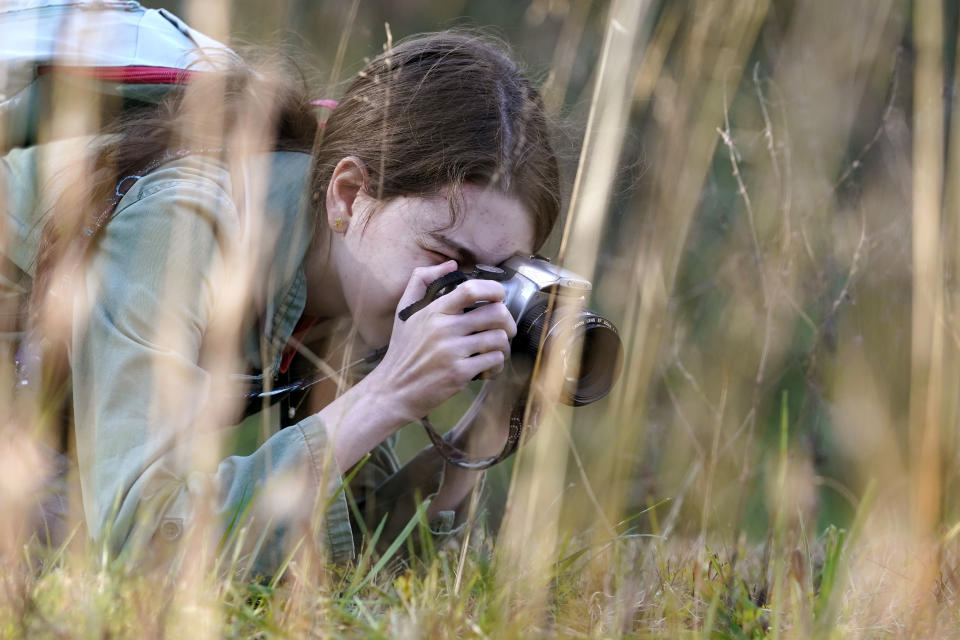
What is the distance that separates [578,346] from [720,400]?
0.31 meters

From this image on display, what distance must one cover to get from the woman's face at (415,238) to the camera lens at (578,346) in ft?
0.50

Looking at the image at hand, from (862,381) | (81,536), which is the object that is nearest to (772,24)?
(862,381)

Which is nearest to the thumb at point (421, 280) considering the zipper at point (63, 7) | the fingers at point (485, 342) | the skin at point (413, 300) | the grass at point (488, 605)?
the skin at point (413, 300)

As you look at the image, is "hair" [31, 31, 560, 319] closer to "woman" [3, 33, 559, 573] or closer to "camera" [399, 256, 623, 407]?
"woman" [3, 33, 559, 573]

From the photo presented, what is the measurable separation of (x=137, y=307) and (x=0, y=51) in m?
0.45

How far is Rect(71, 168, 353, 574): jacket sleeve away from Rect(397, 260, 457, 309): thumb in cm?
26

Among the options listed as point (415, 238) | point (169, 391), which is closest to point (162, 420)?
point (169, 391)

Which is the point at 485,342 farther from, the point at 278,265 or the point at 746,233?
the point at 746,233

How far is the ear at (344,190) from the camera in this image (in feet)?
5.27

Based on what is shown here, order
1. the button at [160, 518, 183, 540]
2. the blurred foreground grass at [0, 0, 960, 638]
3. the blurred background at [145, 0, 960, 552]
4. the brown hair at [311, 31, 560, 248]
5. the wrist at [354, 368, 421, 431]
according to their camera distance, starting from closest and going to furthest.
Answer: the blurred foreground grass at [0, 0, 960, 638]
the button at [160, 518, 183, 540]
the wrist at [354, 368, 421, 431]
the blurred background at [145, 0, 960, 552]
the brown hair at [311, 31, 560, 248]

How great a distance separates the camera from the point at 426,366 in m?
1.38

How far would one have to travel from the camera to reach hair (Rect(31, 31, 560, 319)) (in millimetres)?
1499

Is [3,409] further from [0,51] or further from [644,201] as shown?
[644,201]

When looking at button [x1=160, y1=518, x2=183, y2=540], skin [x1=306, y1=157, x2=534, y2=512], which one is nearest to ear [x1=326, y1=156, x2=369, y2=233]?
skin [x1=306, y1=157, x2=534, y2=512]
